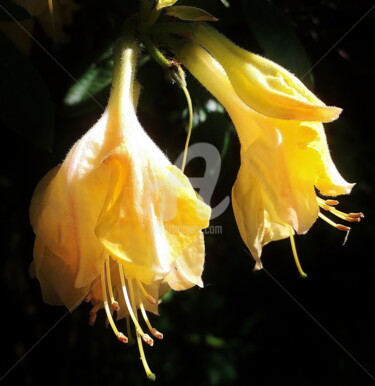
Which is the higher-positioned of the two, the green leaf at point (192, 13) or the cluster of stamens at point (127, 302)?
the green leaf at point (192, 13)

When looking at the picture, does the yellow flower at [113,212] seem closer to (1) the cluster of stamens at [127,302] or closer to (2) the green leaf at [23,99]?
(1) the cluster of stamens at [127,302]

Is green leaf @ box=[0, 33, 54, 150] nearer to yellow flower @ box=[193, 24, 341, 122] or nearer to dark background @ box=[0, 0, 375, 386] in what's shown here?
dark background @ box=[0, 0, 375, 386]

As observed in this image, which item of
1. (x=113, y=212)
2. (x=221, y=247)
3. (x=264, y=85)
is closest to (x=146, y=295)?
(x=113, y=212)

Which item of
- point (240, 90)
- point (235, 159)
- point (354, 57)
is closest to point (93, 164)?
point (240, 90)

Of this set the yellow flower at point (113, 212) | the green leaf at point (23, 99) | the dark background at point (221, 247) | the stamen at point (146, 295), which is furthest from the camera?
the dark background at point (221, 247)

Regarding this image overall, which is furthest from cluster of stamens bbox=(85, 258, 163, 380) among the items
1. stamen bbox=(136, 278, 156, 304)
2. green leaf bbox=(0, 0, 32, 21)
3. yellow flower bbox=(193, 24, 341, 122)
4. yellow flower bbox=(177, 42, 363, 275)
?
green leaf bbox=(0, 0, 32, 21)

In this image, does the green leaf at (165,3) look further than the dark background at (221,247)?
No

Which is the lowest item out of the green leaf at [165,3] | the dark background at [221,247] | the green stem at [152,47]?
the dark background at [221,247]

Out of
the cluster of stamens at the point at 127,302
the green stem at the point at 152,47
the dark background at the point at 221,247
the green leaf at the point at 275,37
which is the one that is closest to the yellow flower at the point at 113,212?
the cluster of stamens at the point at 127,302
